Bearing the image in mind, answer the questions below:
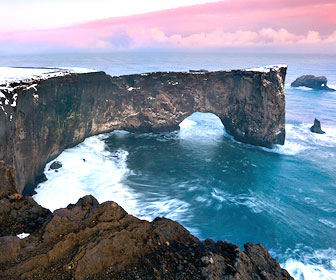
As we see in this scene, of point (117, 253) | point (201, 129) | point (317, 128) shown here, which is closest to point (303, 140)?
point (317, 128)

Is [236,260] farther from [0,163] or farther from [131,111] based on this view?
[131,111]

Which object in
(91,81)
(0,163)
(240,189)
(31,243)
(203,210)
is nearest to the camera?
(31,243)

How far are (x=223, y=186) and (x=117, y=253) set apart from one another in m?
20.9

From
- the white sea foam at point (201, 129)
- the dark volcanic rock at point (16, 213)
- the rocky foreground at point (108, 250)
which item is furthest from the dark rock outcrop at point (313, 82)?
the dark volcanic rock at point (16, 213)

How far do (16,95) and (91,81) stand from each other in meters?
14.4

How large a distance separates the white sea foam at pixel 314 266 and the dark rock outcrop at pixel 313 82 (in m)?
80.5

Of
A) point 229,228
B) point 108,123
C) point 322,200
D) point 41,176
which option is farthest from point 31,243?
point 108,123

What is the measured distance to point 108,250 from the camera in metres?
6.28

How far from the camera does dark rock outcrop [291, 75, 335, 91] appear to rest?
82.2 metres

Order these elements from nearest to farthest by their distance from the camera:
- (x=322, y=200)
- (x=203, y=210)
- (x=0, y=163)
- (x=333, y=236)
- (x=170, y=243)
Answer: (x=170, y=243), (x=0, y=163), (x=333, y=236), (x=203, y=210), (x=322, y=200)

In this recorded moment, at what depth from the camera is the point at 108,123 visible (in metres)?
38.2

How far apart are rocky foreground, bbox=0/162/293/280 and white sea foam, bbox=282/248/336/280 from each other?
1162 cm

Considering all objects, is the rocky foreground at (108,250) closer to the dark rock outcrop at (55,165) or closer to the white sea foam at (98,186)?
the white sea foam at (98,186)

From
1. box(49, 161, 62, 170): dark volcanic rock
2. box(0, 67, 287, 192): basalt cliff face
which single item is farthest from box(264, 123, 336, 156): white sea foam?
box(49, 161, 62, 170): dark volcanic rock
